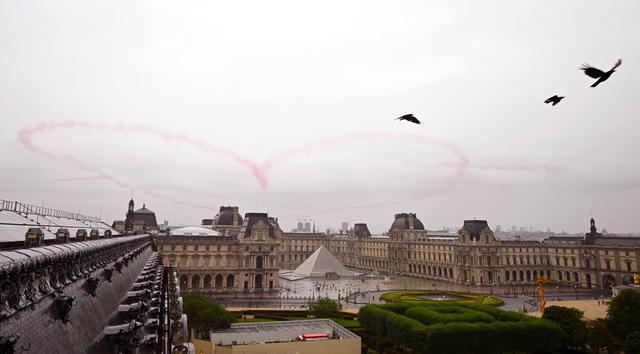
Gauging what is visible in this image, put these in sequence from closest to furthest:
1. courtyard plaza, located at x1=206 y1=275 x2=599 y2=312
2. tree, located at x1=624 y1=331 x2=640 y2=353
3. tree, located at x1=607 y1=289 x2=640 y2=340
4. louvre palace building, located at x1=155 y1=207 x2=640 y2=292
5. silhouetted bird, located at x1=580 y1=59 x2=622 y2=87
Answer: silhouetted bird, located at x1=580 y1=59 x2=622 y2=87, tree, located at x1=624 y1=331 x2=640 y2=353, tree, located at x1=607 y1=289 x2=640 y2=340, courtyard plaza, located at x1=206 y1=275 x2=599 y2=312, louvre palace building, located at x1=155 y1=207 x2=640 y2=292

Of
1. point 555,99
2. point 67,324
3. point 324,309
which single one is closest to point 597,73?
point 555,99

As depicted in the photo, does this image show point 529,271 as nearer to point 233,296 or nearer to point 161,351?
point 233,296

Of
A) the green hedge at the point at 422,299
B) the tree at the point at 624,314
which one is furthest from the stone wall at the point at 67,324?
the green hedge at the point at 422,299

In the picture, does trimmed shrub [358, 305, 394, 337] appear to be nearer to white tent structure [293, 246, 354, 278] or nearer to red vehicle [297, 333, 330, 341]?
red vehicle [297, 333, 330, 341]

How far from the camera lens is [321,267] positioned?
11406 centimetres

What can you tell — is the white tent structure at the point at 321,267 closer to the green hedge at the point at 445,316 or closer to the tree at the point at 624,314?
the green hedge at the point at 445,316

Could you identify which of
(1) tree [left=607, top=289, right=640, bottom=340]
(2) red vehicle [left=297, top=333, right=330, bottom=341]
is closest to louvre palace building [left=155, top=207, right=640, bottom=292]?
(2) red vehicle [left=297, top=333, right=330, bottom=341]

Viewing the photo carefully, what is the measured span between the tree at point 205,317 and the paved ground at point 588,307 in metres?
44.3

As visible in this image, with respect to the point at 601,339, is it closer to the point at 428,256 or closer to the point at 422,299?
the point at 422,299

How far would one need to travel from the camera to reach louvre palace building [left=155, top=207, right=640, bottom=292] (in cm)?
8944

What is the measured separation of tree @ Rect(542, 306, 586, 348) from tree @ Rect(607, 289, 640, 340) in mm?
3591

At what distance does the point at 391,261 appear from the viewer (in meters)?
132

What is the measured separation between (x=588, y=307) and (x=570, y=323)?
98.9 ft

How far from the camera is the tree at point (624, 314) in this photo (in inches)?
1673
